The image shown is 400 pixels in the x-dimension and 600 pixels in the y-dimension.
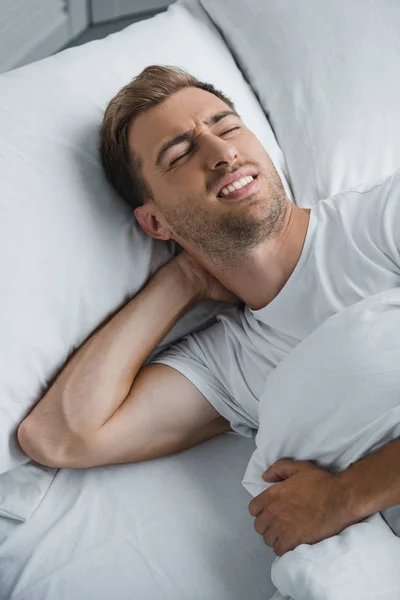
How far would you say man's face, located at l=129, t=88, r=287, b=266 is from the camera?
4.08ft

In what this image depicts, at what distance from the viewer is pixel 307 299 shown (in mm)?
1279

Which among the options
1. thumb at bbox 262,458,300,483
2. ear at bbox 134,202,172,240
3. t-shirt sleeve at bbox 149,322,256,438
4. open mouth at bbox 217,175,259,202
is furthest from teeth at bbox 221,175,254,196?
thumb at bbox 262,458,300,483

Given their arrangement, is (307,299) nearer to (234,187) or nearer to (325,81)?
(234,187)

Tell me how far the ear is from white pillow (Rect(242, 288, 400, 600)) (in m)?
0.31

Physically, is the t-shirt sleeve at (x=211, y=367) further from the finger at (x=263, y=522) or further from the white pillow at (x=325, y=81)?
the white pillow at (x=325, y=81)

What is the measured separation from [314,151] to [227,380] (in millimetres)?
468

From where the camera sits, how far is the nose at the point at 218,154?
1.24m


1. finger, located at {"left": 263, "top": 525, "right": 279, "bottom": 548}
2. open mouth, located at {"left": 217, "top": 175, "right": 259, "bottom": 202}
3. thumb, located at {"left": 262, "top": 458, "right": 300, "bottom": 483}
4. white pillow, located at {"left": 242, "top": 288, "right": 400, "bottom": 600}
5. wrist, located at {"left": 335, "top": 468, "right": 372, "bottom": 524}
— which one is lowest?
finger, located at {"left": 263, "top": 525, "right": 279, "bottom": 548}

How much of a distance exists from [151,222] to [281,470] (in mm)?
453

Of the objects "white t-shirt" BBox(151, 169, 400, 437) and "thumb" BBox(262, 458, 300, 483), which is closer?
"thumb" BBox(262, 458, 300, 483)

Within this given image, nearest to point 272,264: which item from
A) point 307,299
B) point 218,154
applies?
point 307,299

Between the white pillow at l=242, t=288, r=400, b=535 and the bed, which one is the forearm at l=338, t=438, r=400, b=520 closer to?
the white pillow at l=242, t=288, r=400, b=535

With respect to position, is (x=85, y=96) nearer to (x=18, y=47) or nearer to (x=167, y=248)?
(x=167, y=248)

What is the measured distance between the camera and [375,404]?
1061mm
